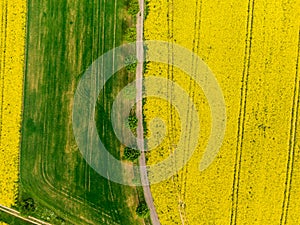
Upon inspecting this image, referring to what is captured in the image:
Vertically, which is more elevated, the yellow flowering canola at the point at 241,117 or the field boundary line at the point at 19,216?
the yellow flowering canola at the point at 241,117

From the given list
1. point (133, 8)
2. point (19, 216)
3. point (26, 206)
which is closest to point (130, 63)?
point (133, 8)

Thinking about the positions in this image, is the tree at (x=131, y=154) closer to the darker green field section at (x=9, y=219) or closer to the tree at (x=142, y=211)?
the tree at (x=142, y=211)

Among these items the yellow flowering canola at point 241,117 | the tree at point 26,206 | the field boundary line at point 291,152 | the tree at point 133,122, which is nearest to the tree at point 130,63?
the yellow flowering canola at point 241,117

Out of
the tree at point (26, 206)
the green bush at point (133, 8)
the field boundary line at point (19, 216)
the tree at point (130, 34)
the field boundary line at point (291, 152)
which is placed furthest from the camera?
the field boundary line at point (19, 216)

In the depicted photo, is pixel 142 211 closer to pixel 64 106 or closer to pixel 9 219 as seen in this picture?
pixel 64 106

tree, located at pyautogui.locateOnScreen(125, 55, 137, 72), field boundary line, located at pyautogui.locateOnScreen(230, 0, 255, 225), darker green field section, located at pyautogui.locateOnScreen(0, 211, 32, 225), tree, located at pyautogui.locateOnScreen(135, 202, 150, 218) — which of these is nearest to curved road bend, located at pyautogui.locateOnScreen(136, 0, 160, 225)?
tree, located at pyautogui.locateOnScreen(125, 55, 137, 72)

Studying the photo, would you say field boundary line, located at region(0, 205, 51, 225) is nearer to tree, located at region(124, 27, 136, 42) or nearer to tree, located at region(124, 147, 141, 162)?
tree, located at region(124, 147, 141, 162)
